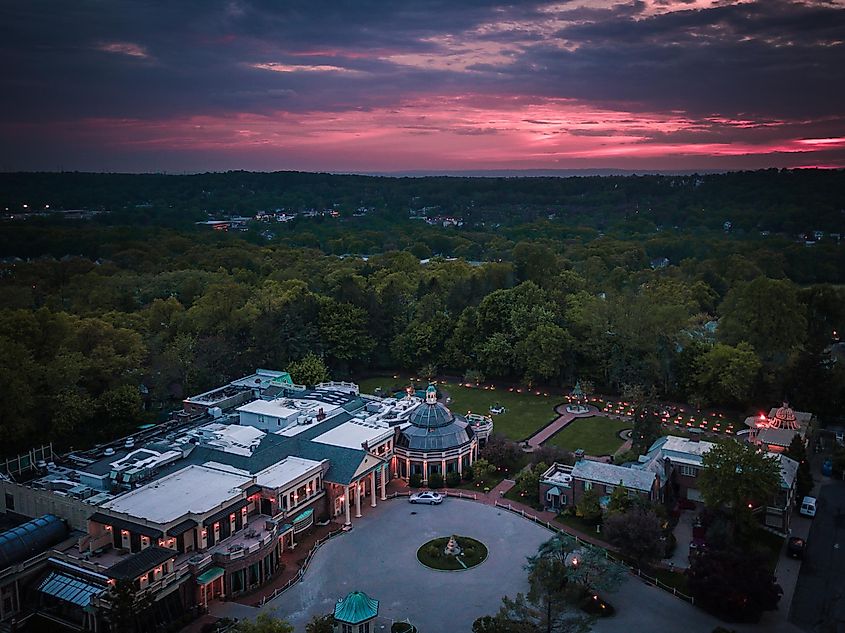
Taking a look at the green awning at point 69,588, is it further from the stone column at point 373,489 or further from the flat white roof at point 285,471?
the stone column at point 373,489

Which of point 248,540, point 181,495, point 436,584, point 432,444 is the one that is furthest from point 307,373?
point 436,584

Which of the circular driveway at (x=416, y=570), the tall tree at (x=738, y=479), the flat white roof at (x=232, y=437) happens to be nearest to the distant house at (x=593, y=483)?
the circular driveway at (x=416, y=570)

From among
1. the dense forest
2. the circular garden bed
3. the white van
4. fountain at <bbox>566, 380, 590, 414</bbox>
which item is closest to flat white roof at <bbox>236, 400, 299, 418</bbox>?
the dense forest

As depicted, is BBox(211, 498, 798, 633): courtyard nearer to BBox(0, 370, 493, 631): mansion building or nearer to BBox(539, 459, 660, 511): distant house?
BBox(0, 370, 493, 631): mansion building

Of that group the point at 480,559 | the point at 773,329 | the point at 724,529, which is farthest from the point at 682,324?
the point at 480,559

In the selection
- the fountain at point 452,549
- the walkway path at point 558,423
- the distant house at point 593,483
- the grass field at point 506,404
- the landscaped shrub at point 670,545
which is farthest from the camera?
the grass field at point 506,404

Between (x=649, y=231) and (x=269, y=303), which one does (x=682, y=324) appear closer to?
(x=269, y=303)

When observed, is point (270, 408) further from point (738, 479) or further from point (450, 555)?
point (738, 479)
